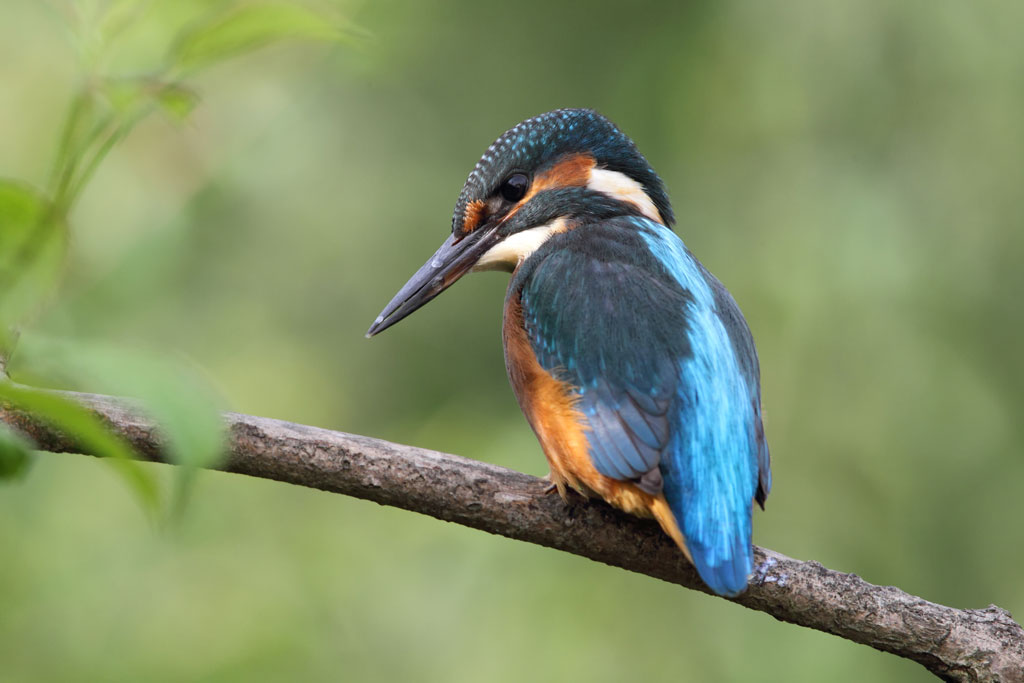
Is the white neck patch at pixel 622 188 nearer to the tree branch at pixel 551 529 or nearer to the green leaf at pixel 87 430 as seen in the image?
the tree branch at pixel 551 529

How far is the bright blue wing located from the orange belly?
0.9 inches

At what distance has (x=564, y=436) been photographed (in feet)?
6.07

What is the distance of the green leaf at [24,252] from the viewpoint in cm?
61

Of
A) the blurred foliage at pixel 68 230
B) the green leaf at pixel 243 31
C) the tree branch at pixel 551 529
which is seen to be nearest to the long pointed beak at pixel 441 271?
the tree branch at pixel 551 529

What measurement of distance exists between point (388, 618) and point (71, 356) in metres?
2.80

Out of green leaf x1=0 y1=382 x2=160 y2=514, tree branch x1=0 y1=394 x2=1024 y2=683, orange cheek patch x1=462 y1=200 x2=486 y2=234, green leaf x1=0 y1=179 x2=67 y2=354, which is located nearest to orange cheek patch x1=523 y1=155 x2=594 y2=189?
orange cheek patch x1=462 y1=200 x2=486 y2=234

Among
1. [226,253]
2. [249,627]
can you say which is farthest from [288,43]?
[249,627]

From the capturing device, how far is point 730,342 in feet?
6.50

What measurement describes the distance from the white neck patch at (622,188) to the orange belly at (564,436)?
52 centimetres

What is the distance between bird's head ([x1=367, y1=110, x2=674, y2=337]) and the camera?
2.38 m

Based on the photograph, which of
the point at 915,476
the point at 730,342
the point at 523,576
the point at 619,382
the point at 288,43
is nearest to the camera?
the point at 619,382

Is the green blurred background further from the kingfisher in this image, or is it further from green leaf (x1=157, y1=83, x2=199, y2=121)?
green leaf (x1=157, y1=83, x2=199, y2=121)

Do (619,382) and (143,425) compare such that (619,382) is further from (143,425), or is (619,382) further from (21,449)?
(21,449)

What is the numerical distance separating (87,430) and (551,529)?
1349 millimetres
